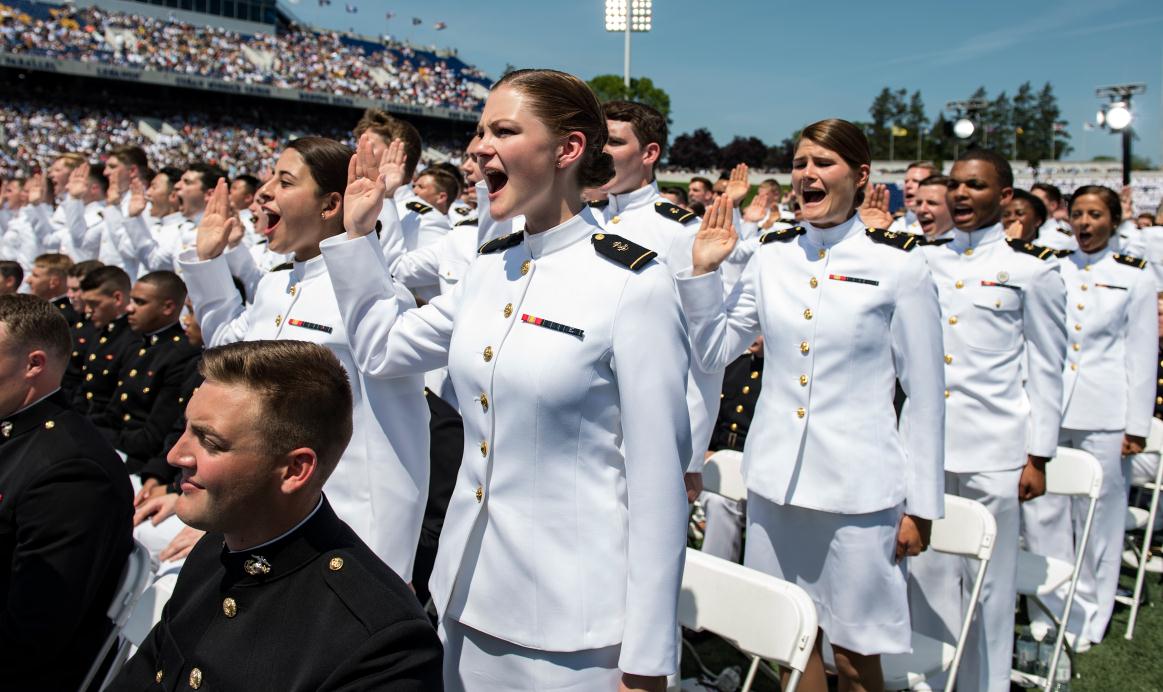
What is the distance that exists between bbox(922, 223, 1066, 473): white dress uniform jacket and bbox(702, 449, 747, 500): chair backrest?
95cm

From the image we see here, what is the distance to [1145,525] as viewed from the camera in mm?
5387

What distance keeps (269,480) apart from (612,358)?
719mm

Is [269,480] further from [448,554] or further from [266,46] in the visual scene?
[266,46]

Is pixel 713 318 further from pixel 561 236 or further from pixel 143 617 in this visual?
pixel 143 617

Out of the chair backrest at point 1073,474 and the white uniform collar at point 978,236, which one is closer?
the white uniform collar at point 978,236

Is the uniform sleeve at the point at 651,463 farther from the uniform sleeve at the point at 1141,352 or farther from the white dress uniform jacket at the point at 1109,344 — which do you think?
the uniform sleeve at the point at 1141,352

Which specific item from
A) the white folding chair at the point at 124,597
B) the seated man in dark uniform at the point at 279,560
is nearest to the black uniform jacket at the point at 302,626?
the seated man in dark uniform at the point at 279,560

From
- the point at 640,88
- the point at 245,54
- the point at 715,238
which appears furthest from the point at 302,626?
the point at 640,88

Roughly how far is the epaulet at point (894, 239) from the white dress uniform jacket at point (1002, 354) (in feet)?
3.93

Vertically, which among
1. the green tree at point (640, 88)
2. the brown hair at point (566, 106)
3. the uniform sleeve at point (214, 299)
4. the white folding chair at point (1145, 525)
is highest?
the green tree at point (640, 88)

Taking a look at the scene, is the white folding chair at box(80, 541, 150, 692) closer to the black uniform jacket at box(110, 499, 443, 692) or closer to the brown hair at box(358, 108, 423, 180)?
the black uniform jacket at box(110, 499, 443, 692)

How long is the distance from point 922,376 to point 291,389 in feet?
6.66

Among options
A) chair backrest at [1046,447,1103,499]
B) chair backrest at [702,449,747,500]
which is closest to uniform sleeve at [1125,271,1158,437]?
chair backrest at [1046,447,1103,499]

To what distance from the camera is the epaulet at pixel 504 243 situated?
2.00 m
